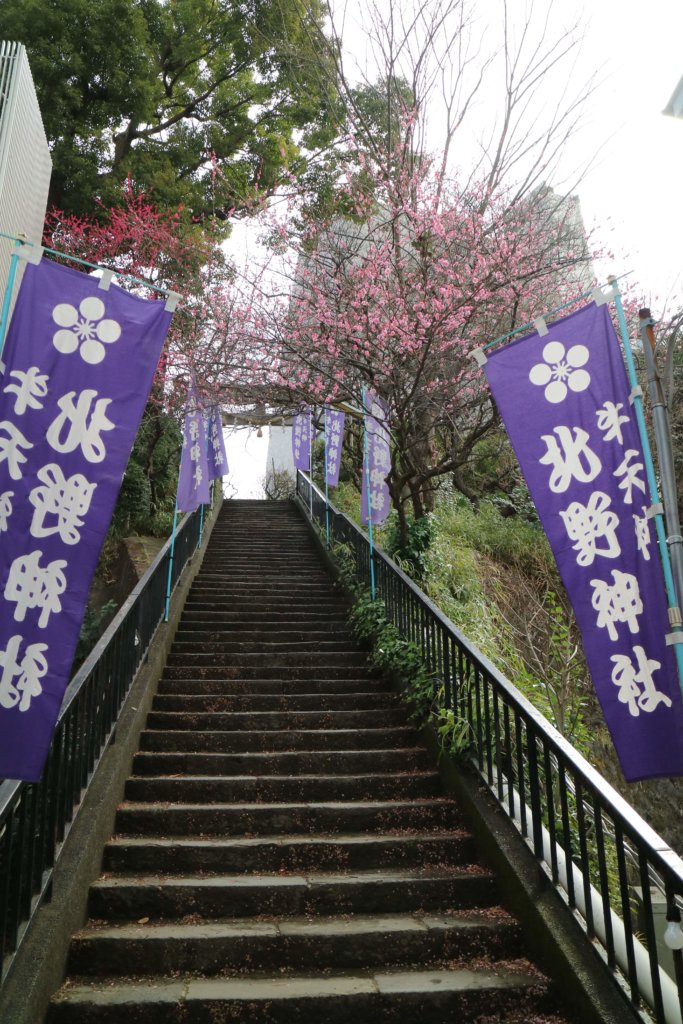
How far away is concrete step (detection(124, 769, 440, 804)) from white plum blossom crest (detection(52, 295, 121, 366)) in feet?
11.6

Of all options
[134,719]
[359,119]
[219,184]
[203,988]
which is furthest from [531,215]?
[203,988]

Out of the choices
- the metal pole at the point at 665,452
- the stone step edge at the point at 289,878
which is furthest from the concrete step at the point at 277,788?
the metal pole at the point at 665,452

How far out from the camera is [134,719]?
609 centimetres

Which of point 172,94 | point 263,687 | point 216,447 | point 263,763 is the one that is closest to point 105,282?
point 263,763

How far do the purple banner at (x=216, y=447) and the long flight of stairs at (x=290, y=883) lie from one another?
5.32 meters

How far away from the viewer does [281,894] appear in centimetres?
448

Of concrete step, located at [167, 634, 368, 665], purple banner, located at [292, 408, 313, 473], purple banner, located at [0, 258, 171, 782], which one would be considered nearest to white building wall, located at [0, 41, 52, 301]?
purple banner, located at [0, 258, 171, 782]

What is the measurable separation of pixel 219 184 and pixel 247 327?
16.9 ft

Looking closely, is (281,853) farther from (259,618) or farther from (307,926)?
(259,618)

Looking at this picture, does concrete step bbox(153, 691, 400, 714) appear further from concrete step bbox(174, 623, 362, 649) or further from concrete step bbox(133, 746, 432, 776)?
concrete step bbox(174, 623, 362, 649)

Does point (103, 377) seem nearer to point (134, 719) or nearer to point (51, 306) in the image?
point (51, 306)

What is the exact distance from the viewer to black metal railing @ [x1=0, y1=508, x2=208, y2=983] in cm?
348

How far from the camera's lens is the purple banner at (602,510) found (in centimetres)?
326

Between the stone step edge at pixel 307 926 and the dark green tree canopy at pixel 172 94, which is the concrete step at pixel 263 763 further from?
the dark green tree canopy at pixel 172 94
